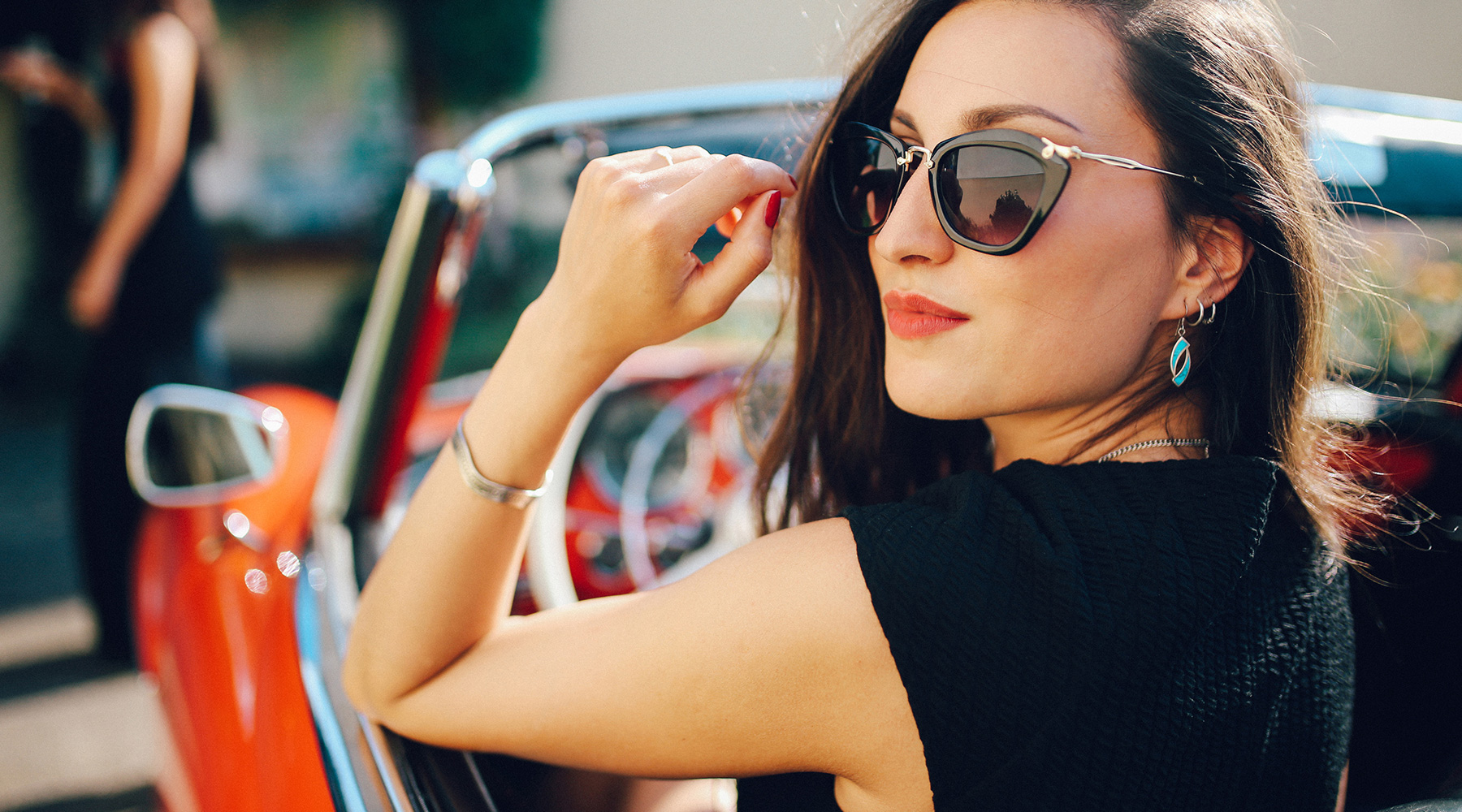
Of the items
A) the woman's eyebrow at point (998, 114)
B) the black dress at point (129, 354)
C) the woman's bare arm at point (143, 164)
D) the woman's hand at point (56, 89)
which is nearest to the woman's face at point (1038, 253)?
the woman's eyebrow at point (998, 114)

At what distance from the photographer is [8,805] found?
2.84 m

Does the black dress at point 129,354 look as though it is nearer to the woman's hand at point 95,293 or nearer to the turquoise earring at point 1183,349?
the woman's hand at point 95,293

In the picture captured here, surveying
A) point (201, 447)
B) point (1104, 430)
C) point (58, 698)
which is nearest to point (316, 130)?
point (58, 698)

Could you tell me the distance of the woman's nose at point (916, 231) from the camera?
1150mm

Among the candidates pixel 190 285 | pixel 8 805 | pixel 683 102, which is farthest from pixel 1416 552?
pixel 8 805

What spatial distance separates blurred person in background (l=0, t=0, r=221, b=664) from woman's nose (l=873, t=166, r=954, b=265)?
9.14 feet

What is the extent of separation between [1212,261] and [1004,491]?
1.49 ft

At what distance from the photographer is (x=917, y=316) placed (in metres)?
1.19

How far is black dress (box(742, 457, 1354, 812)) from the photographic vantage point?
0.91 m

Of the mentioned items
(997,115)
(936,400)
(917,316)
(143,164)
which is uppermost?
(143,164)

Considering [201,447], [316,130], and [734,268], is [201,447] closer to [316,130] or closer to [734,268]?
[734,268]

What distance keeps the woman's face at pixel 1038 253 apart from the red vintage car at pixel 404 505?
420 mm

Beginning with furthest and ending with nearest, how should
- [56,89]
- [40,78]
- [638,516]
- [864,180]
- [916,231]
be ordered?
[56,89], [40,78], [638,516], [864,180], [916,231]

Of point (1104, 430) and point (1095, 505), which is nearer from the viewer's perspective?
point (1095, 505)
